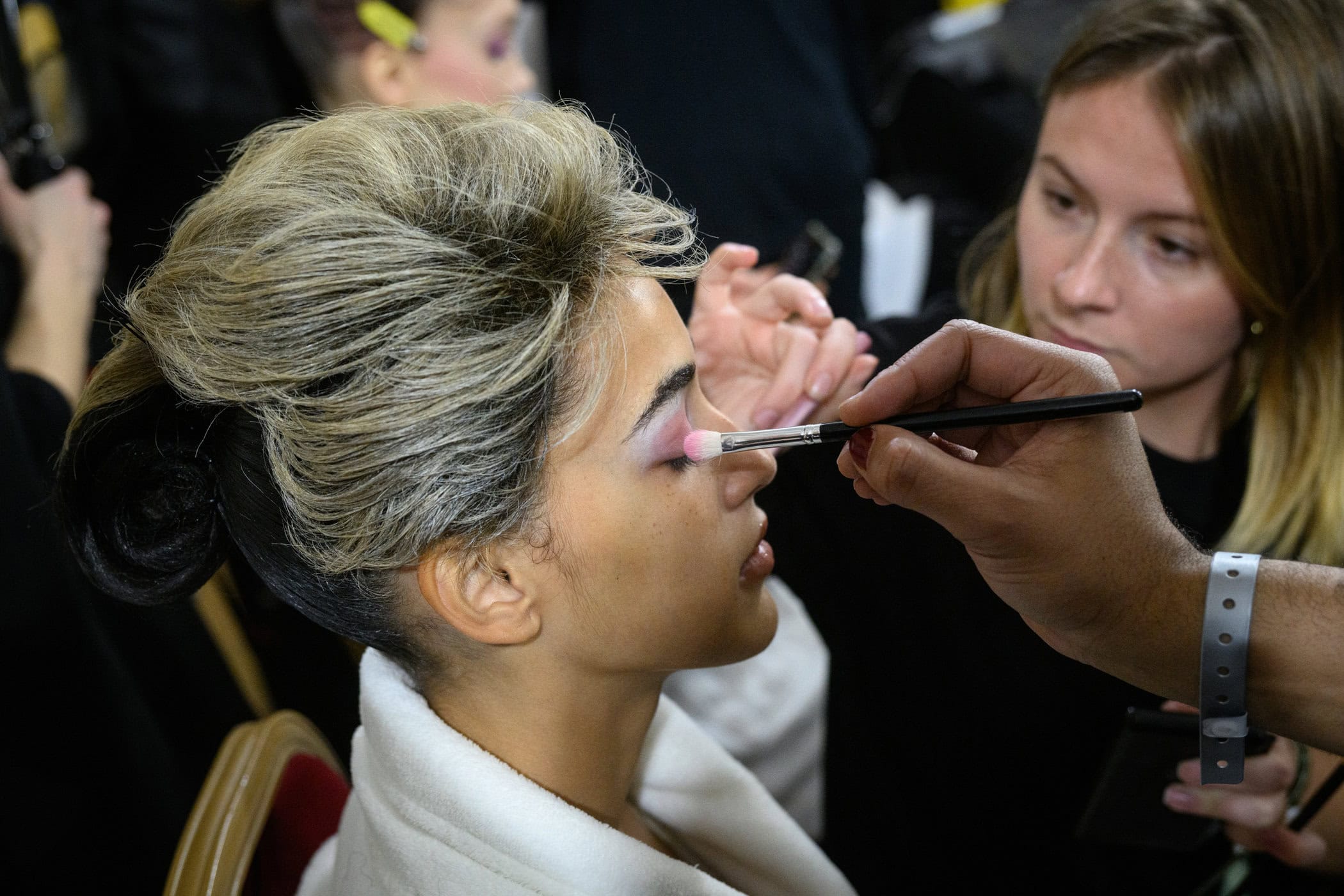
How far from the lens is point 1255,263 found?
1.11 metres

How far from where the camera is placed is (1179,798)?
3.52 ft

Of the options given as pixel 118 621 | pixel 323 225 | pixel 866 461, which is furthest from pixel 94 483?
pixel 866 461

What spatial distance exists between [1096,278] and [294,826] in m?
0.98

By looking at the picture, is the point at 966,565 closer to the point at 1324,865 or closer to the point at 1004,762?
the point at 1004,762

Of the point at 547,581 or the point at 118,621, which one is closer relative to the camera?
the point at 547,581

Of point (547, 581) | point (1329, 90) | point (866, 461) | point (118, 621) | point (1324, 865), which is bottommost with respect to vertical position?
point (1324, 865)

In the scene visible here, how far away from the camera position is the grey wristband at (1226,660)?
784mm

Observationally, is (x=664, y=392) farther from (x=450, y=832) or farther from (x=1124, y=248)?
(x=1124, y=248)

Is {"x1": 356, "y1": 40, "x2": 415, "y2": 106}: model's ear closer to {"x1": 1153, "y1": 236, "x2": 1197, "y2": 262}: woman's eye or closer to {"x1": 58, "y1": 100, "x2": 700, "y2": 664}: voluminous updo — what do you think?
{"x1": 58, "y1": 100, "x2": 700, "y2": 664}: voluminous updo

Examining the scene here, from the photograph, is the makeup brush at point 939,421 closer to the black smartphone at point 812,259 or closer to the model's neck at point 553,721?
the model's neck at point 553,721

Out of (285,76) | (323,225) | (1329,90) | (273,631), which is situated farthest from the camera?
(285,76)

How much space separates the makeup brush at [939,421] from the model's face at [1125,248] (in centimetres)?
39

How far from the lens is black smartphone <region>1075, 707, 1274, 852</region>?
101 centimetres

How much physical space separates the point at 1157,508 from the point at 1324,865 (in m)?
0.61
